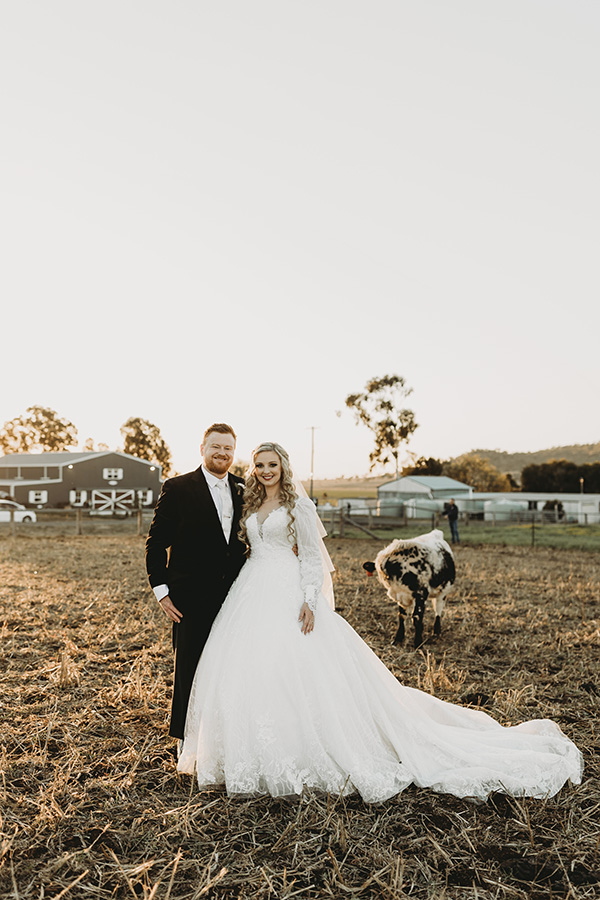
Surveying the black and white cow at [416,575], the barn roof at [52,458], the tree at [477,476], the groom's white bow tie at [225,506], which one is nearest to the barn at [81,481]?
the barn roof at [52,458]

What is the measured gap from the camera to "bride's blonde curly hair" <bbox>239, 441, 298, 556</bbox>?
4531 mm

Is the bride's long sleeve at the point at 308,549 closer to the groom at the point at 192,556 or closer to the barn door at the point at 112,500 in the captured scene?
the groom at the point at 192,556

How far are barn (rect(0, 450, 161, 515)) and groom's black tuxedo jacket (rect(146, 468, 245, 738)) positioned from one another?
4290cm

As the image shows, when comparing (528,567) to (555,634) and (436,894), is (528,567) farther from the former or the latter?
(436,894)

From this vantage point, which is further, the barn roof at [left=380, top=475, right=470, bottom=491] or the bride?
the barn roof at [left=380, top=475, right=470, bottom=491]

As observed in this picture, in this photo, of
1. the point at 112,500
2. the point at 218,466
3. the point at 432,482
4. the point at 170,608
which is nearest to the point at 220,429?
the point at 218,466

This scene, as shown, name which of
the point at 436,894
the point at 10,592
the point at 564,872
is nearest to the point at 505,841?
the point at 564,872

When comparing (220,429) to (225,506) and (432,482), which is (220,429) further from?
(432,482)

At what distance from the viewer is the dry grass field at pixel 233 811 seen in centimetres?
311

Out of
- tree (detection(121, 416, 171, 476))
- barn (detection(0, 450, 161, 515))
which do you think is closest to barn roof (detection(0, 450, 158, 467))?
barn (detection(0, 450, 161, 515))

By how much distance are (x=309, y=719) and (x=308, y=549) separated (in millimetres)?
1102

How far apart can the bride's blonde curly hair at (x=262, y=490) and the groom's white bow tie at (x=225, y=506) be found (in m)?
0.12

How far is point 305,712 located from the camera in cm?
391

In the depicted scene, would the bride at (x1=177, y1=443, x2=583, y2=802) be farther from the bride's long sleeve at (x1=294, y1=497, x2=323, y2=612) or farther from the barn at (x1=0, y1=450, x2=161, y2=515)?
the barn at (x1=0, y1=450, x2=161, y2=515)
